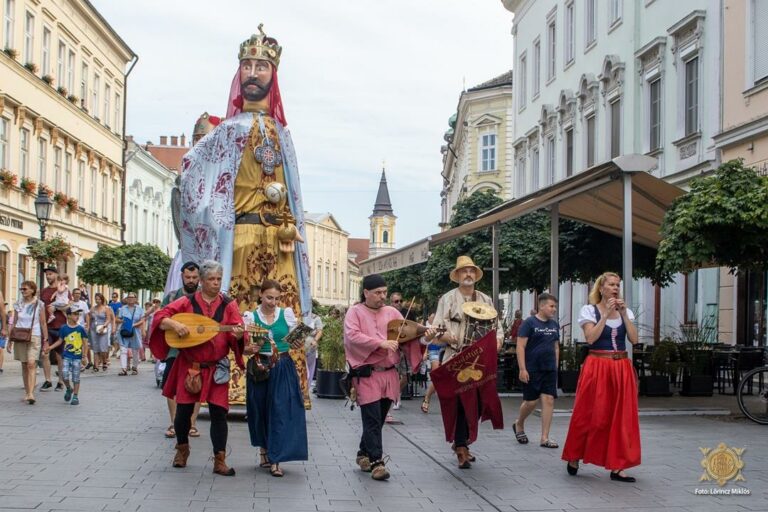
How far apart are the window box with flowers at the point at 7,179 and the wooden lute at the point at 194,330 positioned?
24074 millimetres

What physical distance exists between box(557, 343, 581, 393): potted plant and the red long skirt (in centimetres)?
816

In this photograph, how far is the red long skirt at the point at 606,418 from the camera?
8.67 metres

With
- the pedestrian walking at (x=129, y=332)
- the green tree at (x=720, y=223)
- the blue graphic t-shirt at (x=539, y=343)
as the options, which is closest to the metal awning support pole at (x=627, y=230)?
the green tree at (x=720, y=223)

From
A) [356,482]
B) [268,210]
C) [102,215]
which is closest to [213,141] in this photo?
[268,210]

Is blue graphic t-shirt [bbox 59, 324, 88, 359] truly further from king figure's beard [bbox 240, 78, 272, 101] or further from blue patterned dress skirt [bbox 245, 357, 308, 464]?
blue patterned dress skirt [bbox 245, 357, 308, 464]

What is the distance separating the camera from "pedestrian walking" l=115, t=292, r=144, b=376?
883 inches

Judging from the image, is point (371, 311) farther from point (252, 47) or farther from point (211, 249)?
point (252, 47)

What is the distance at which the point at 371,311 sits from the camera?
9125mm

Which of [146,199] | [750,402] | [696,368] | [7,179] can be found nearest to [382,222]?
[146,199]

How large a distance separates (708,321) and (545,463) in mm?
12659

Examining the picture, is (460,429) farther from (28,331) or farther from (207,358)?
(28,331)

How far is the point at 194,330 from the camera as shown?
337 inches
